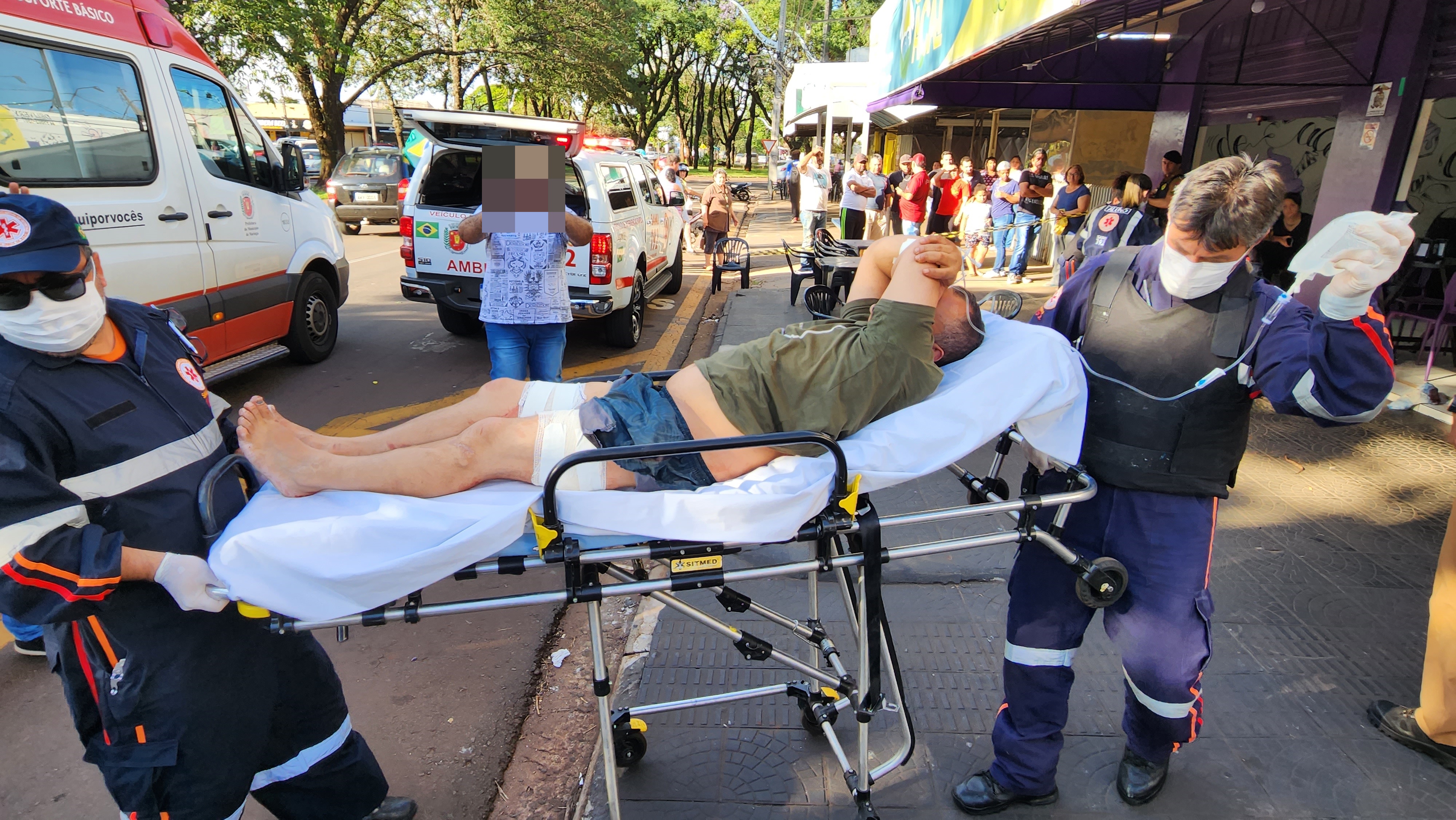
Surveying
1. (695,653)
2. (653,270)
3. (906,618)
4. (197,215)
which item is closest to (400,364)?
(197,215)

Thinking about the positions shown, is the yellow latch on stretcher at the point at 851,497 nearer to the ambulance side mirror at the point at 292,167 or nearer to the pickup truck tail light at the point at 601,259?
the pickup truck tail light at the point at 601,259

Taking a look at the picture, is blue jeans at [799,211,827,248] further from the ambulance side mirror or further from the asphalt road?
the asphalt road

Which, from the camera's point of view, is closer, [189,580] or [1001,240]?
[189,580]

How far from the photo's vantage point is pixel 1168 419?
2180mm

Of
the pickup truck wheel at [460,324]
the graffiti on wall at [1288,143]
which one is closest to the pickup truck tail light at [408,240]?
the pickup truck wheel at [460,324]

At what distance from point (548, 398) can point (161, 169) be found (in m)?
4.42

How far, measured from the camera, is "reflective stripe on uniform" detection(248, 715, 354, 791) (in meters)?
2.08

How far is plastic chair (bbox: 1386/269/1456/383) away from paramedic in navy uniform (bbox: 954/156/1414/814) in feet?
16.9

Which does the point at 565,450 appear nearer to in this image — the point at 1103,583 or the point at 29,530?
the point at 29,530

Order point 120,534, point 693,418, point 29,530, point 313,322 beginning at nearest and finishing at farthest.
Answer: point 29,530, point 120,534, point 693,418, point 313,322

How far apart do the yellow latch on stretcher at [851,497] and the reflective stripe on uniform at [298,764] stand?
5.14ft

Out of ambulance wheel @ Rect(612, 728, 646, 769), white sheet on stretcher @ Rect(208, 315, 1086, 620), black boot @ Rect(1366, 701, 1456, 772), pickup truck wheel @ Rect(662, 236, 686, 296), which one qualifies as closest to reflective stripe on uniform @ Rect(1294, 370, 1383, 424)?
white sheet on stretcher @ Rect(208, 315, 1086, 620)

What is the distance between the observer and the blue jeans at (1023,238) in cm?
1081

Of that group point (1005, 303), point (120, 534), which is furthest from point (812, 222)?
point (120, 534)
